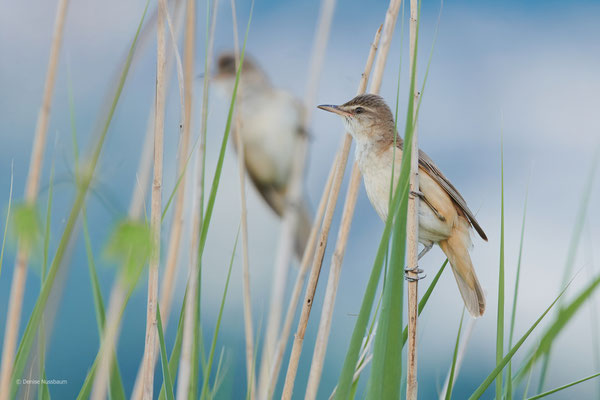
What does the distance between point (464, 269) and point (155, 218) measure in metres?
1.05

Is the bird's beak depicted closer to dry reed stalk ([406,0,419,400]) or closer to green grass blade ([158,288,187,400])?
dry reed stalk ([406,0,419,400])

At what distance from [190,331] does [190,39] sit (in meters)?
0.59

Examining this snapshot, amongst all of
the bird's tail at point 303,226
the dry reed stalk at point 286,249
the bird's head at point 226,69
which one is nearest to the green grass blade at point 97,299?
the dry reed stalk at point 286,249

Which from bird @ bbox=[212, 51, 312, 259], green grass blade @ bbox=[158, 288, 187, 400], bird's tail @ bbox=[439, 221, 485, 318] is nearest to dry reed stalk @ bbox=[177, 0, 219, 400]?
green grass blade @ bbox=[158, 288, 187, 400]

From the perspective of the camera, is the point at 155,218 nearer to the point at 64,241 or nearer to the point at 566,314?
the point at 64,241

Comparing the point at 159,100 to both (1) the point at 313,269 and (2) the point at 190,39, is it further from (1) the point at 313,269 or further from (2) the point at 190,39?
(1) the point at 313,269

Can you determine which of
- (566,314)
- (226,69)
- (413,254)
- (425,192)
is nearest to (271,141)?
(226,69)

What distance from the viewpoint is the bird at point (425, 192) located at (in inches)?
66.6

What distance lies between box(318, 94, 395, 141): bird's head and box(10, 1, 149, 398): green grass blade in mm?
846

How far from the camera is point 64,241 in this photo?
1027 millimetres

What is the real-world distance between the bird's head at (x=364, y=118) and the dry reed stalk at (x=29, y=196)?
92 cm

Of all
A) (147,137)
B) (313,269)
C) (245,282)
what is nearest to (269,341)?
(245,282)

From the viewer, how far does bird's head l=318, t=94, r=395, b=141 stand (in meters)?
1.76

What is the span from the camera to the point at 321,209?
136 cm
